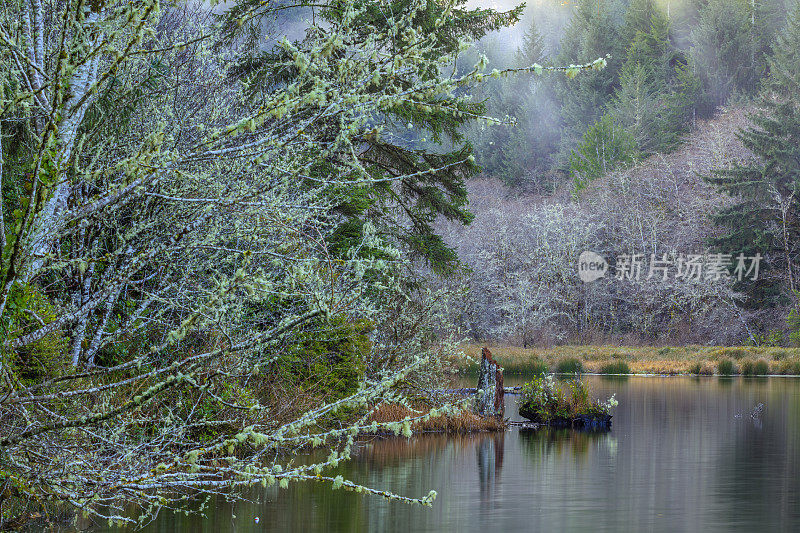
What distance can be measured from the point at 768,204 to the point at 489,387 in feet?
95.6

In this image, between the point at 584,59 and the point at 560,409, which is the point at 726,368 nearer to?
the point at 560,409

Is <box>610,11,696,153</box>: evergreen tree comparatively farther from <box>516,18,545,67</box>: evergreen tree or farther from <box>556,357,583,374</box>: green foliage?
<box>556,357,583,374</box>: green foliage

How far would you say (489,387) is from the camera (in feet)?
56.7

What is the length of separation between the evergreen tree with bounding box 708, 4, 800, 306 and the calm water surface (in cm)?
2351

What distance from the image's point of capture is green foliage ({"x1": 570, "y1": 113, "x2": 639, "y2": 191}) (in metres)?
52.2

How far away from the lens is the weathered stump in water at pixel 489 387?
17.2 meters

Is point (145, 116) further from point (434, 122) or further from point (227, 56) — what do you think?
point (434, 122)

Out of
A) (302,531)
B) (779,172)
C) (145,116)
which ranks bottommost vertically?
(302,531)

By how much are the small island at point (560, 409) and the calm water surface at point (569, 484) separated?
→ 579 mm

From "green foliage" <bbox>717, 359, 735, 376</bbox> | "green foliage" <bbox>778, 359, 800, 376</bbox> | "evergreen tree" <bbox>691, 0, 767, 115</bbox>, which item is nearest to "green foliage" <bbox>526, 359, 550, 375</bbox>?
"green foliage" <bbox>717, 359, 735, 376</bbox>

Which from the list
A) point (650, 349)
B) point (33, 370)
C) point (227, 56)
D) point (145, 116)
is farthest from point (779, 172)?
point (33, 370)

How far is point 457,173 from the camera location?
62.7ft

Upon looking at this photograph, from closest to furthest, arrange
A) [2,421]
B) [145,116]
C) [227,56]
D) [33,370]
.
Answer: [2,421], [33,370], [145,116], [227,56]

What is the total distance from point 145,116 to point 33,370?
12.5 feet
